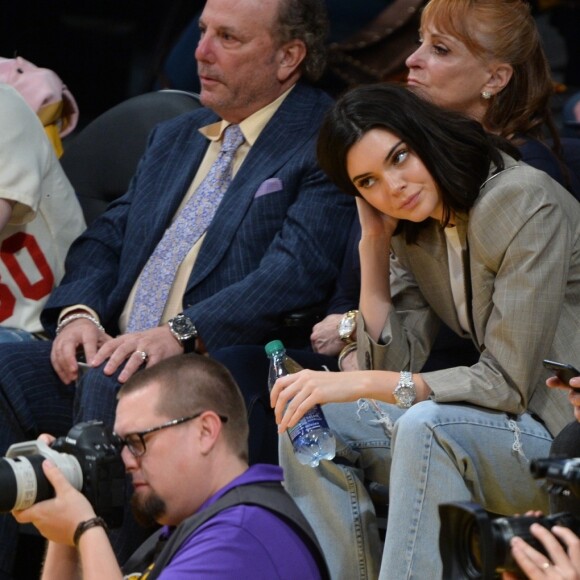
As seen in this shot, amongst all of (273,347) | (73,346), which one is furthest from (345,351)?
(73,346)

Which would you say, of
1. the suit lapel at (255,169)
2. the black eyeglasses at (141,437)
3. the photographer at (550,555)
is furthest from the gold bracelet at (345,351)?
the photographer at (550,555)

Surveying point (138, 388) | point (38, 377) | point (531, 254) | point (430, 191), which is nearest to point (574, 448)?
point (531, 254)

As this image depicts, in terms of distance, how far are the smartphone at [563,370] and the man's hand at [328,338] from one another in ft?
3.18

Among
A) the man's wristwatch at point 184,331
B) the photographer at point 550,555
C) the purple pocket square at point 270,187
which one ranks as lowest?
the man's wristwatch at point 184,331

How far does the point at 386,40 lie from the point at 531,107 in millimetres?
1278

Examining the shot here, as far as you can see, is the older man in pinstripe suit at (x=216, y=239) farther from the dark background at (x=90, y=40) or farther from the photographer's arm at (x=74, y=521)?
the dark background at (x=90, y=40)

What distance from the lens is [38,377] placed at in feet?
12.4

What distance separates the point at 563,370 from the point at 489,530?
51 centimetres

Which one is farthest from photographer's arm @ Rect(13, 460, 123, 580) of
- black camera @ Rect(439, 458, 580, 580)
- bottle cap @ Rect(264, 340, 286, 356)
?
bottle cap @ Rect(264, 340, 286, 356)

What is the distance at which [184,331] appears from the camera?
370 centimetres

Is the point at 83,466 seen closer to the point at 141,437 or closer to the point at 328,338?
the point at 141,437

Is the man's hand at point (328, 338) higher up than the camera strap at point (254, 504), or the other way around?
the camera strap at point (254, 504)

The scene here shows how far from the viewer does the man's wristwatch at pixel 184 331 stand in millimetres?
3699

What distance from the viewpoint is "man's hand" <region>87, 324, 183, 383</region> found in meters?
3.62
